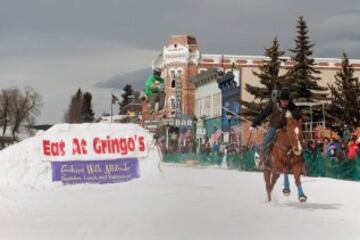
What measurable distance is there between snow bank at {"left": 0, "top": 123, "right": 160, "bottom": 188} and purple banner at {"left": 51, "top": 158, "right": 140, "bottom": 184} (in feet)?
0.56

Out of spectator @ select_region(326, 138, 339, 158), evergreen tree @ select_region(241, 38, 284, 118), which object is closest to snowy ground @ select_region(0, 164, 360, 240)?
spectator @ select_region(326, 138, 339, 158)

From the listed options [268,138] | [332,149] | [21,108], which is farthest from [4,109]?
[268,138]

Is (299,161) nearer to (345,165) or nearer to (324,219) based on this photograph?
(324,219)

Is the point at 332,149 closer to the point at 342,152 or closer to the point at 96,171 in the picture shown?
the point at 342,152

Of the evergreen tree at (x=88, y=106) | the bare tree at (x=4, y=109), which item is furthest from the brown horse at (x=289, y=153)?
the evergreen tree at (x=88, y=106)

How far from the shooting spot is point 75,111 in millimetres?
127500

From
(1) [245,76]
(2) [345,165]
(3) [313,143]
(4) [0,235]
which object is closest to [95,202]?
(4) [0,235]

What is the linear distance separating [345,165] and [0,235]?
17.0 m

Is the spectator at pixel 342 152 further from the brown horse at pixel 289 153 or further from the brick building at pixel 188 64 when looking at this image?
the brick building at pixel 188 64

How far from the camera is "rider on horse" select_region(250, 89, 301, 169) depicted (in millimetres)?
13633

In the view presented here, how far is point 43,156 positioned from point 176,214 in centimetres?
892

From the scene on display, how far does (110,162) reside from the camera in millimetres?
21125

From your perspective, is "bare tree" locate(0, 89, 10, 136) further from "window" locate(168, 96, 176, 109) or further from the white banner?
the white banner

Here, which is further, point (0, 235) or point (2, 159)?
point (2, 159)
